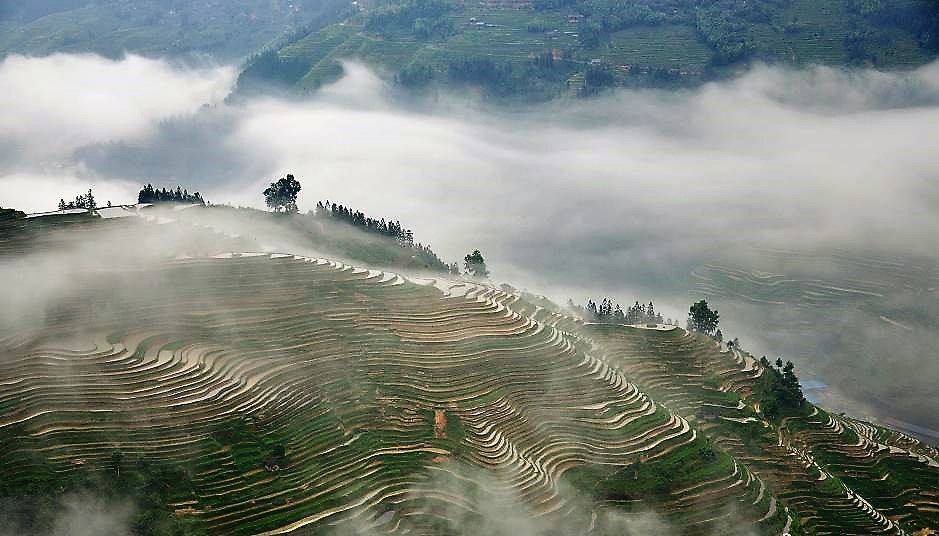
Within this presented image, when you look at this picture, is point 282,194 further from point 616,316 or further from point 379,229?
point 616,316

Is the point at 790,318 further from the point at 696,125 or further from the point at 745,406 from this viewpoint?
the point at 696,125

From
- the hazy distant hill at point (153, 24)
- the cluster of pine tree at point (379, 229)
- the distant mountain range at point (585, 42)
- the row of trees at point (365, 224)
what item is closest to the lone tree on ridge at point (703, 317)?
the cluster of pine tree at point (379, 229)

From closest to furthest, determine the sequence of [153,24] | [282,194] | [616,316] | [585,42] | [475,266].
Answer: [616,316] → [475,266] → [282,194] → [585,42] → [153,24]

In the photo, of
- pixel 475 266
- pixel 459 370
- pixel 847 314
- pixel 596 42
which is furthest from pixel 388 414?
pixel 596 42


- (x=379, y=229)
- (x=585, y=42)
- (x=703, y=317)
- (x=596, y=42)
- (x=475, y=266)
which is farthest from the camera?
(x=596, y=42)

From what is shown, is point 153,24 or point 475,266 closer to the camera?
point 475,266

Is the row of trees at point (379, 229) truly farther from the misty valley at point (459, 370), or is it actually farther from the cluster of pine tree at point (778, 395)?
the cluster of pine tree at point (778, 395)

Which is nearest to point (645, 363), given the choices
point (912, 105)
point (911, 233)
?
point (911, 233)
